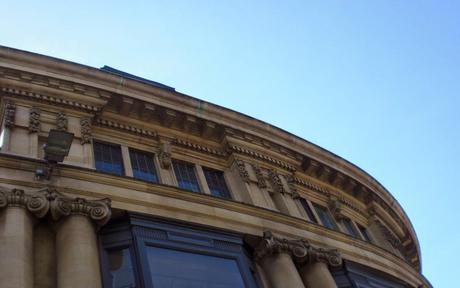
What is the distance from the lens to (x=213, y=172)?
19594 mm

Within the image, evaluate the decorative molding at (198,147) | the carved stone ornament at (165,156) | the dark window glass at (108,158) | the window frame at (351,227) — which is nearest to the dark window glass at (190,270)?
the dark window glass at (108,158)

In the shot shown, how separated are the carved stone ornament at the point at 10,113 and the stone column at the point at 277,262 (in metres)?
8.20

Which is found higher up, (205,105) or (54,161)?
(205,105)

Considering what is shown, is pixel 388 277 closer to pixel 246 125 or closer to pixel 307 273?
pixel 307 273

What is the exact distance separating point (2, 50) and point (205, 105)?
713 centimetres

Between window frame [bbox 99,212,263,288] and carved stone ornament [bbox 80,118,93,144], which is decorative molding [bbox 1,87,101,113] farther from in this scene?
window frame [bbox 99,212,263,288]

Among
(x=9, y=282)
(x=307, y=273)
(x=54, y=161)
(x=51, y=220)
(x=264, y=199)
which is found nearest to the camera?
(x=9, y=282)

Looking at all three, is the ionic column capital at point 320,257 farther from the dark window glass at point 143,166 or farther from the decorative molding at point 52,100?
the decorative molding at point 52,100

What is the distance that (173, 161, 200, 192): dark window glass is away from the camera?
59.0ft

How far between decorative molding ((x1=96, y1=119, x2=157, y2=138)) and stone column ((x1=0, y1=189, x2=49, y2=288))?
5227 millimetres

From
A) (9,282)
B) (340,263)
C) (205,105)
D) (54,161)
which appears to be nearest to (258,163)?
(205,105)

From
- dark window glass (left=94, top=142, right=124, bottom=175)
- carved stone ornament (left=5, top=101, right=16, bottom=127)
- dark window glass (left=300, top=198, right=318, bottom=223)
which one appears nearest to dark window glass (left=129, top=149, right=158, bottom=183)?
dark window glass (left=94, top=142, right=124, bottom=175)

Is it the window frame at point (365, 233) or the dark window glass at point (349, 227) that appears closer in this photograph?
the dark window glass at point (349, 227)

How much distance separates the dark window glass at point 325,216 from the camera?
2109 cm
